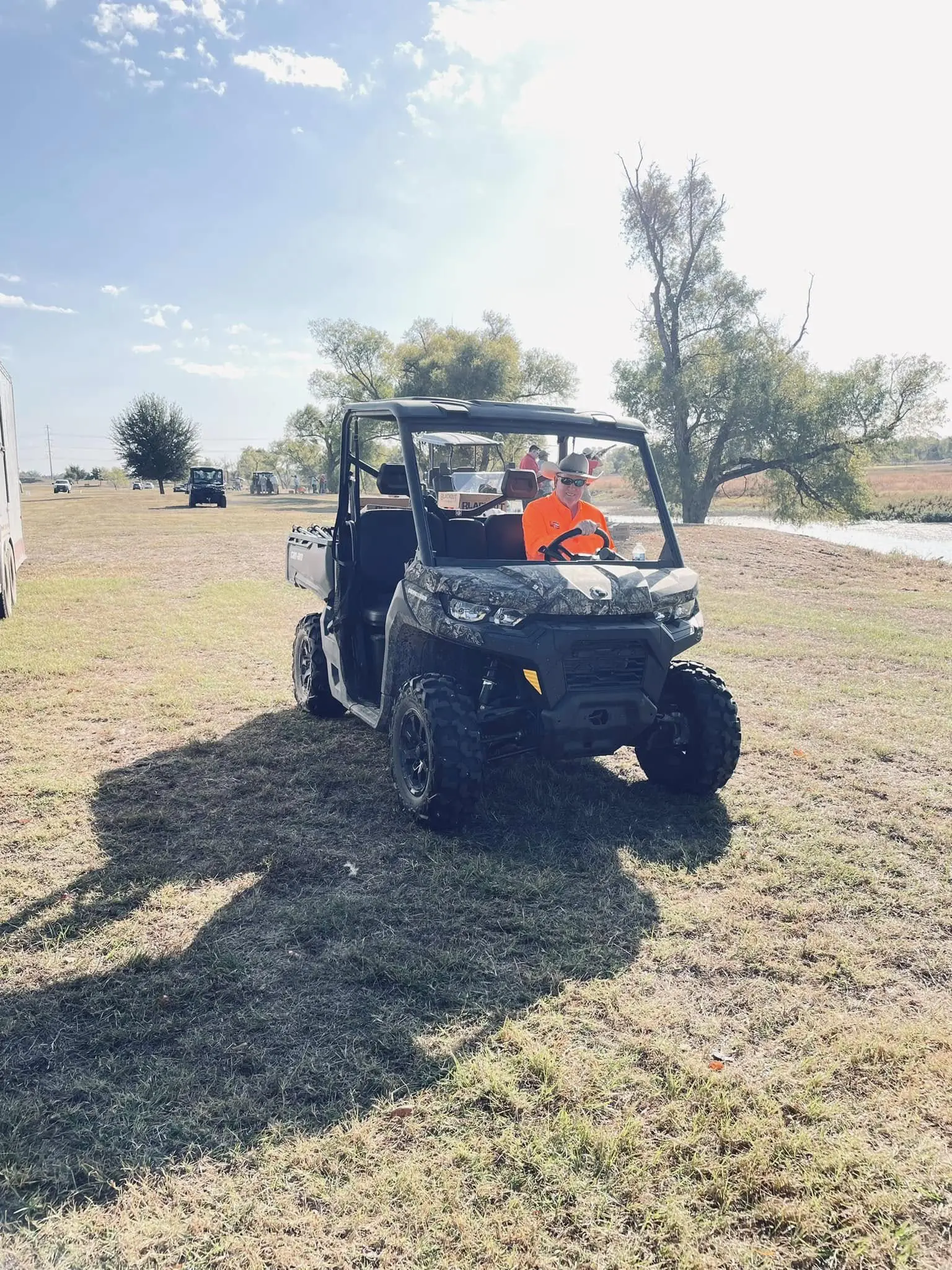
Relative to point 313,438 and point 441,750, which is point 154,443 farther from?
A: point 441,750

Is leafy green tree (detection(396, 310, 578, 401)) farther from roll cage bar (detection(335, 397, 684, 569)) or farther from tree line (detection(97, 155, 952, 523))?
roll cage bar (detection(335, 397, 684, 569))

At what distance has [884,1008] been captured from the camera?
2.97m

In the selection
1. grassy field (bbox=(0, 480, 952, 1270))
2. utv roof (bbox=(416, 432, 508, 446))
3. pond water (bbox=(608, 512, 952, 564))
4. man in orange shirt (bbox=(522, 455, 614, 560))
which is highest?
utv roof (bbox=(416, 432, 508, 446))

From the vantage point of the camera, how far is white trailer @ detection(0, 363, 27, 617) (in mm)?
9922

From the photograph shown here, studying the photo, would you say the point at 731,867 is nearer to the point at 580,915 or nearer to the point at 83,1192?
the point at 580,915

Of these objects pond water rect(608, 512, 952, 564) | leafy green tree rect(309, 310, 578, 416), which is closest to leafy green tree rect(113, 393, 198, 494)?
leafy green tree rect(309, 310, 578, 416)

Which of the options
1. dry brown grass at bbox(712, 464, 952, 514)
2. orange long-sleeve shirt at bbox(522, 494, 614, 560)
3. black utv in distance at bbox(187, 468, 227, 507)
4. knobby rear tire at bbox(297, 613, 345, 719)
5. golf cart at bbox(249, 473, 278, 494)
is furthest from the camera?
golf cart at bbox(249, 473, 278, 494)

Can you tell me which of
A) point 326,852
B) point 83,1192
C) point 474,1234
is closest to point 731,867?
point 326,852

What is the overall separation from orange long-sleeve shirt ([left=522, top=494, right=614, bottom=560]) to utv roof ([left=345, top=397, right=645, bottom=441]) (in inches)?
16.1

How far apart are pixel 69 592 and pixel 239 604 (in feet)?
8.88

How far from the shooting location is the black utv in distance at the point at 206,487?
41.3 meters

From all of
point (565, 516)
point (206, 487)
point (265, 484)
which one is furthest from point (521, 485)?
point (265, 484)

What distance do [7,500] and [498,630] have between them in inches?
358

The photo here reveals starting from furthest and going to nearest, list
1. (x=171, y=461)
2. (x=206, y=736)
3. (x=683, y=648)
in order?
(x=171, y=461) → (x=206, y=736) → (x=683, y=648)
